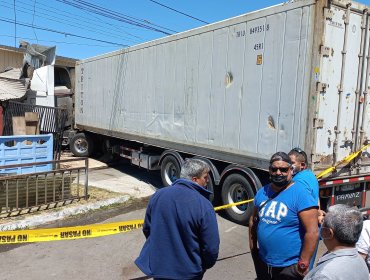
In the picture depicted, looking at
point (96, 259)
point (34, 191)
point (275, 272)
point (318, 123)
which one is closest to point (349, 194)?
point (318, 123)

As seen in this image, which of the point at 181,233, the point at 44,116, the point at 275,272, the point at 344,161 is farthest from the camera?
the point at 44,116

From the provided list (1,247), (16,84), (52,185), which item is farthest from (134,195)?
(16,84)

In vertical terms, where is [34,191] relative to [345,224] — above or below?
below

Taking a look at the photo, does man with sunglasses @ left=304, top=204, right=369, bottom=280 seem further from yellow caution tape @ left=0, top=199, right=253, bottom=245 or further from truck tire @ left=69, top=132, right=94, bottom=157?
truck tire @ left=69, top=132, right=94, bottom=157

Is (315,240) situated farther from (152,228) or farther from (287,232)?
(152,228)

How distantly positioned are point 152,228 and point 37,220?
4.15 m

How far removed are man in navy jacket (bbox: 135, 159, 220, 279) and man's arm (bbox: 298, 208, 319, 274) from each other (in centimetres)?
68

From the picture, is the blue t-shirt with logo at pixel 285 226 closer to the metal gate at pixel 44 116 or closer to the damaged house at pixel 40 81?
the metal gate at pixel 44 116

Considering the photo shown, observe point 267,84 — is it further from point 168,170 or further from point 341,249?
point 341,249

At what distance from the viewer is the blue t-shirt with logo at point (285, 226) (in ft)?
9.09

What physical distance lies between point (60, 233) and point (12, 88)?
1014 centimetres

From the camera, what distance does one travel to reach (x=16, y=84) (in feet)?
44.3

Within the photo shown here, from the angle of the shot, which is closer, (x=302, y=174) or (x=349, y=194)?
(x=302, y=174)

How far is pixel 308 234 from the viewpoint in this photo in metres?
2.72
